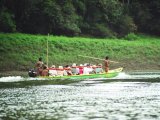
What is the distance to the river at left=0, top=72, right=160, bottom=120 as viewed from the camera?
2117 centimetres

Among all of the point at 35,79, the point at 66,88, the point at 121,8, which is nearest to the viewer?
the point at 66,88

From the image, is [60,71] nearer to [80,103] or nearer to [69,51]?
[69,51]

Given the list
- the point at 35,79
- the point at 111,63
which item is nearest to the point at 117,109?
the point at 35,79

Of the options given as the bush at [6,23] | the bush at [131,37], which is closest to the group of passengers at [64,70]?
the bush at [6,23]

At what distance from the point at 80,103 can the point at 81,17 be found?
49058mm

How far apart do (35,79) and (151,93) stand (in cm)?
1403

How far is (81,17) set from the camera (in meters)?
73.4

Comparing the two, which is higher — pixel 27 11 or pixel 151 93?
pixel 27 11

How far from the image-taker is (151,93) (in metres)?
30.0

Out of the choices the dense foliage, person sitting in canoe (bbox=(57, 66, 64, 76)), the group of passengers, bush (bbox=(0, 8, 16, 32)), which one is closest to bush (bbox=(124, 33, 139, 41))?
the dense foliage

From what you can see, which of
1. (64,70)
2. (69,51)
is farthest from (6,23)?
(64,70)

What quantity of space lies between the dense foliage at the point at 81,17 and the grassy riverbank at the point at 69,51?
11.6ft

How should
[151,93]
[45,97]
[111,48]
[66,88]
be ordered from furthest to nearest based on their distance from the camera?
[111,48], [66,88], [151,93], [45,97]

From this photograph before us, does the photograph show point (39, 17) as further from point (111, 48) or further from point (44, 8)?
point (111, 48)
